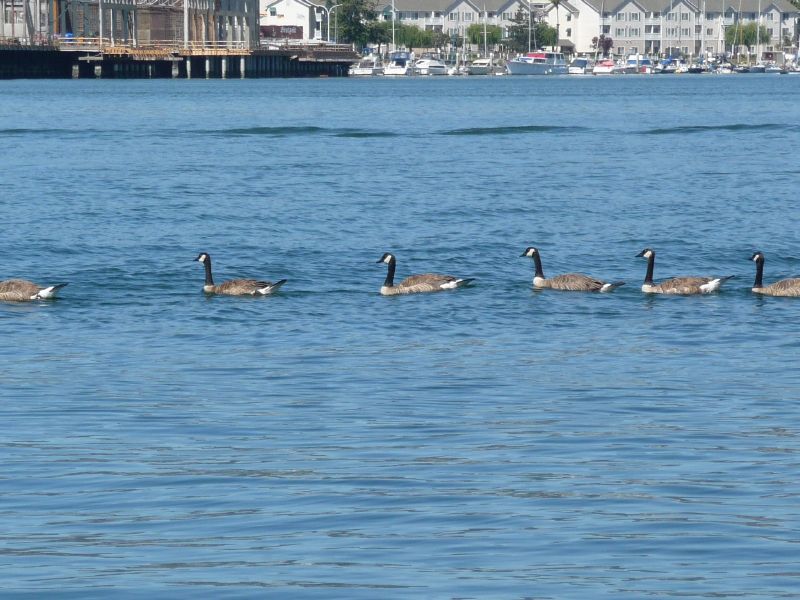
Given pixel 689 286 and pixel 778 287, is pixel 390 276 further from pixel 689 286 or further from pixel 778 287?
pixel 778 287

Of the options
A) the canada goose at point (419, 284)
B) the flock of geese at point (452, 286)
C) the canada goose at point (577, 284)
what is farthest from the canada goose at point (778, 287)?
the canada goose at point (419, 284)

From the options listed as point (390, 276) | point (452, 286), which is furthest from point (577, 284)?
point (390, 276)

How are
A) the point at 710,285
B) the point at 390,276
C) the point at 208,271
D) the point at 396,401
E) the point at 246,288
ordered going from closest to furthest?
the point at 396,401, the point at 710,285, the point at 246,288, the point at 390,276, the point at 208,271

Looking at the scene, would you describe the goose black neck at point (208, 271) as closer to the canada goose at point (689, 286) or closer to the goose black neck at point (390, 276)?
the goose black neck at point (390, 276)

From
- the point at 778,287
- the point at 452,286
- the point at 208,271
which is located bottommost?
the point at 452,286

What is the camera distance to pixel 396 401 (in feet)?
61.9

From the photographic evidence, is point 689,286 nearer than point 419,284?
Yes

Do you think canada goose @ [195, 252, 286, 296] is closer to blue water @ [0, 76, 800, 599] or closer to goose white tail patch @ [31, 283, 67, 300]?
blue water @ [0, 76, 800, 599]

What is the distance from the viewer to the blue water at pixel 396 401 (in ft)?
40.2

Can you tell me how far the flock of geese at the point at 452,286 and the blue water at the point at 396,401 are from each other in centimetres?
30

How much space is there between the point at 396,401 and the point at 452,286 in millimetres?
10444

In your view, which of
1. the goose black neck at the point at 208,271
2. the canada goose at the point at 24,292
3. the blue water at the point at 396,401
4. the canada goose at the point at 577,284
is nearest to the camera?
the blue water at the point at 396,401

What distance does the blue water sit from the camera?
12250 mm

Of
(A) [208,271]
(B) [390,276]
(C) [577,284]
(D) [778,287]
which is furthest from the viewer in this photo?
(A) [208,271]
